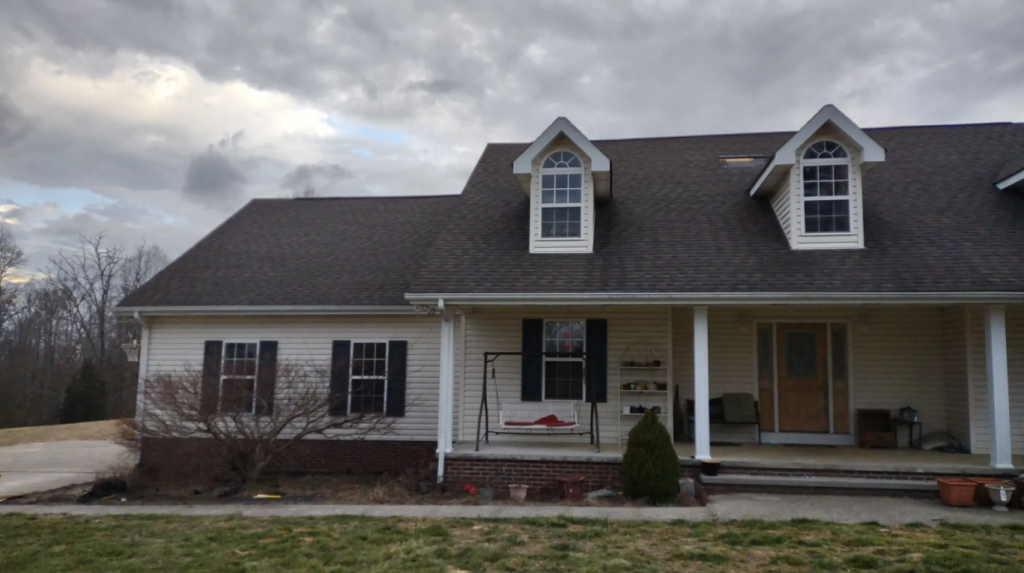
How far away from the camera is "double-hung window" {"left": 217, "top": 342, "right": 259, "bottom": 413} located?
443 inches

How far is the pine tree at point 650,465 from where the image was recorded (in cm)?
905

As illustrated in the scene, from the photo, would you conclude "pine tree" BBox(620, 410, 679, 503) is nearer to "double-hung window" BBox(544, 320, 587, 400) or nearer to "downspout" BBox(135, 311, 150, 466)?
"double-hung window" BBox(544, 320, 587, 400)

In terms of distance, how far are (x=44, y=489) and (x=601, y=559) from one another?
9.91 m

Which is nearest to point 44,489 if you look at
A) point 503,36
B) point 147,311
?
point 147,311

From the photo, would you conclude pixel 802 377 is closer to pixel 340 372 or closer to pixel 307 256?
pixel 340 372

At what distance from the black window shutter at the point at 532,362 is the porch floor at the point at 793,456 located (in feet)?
2.68

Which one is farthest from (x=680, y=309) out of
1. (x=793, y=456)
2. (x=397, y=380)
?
(x=397, y=380)

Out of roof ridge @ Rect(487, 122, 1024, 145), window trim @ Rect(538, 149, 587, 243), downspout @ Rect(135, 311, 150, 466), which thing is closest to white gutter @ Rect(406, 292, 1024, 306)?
window trim @ Rect(538, 149, 587, 243)

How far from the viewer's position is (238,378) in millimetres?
12438

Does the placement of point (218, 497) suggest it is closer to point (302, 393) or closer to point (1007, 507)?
point (302, 393)

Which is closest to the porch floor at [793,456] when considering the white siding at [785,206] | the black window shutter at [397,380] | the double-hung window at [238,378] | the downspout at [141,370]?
the black window shutter at [397,380]

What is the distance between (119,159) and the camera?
20.4m

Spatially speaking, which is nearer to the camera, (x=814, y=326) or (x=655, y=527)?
(x=655, y=527)

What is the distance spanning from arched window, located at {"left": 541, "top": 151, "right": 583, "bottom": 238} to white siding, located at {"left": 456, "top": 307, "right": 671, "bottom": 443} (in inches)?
53.1
